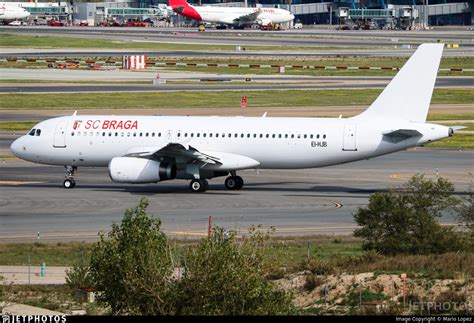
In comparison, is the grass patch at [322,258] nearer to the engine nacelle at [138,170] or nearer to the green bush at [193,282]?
the green bush at [193,282]

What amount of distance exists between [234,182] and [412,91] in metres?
10.7

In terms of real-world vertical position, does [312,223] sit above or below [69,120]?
below

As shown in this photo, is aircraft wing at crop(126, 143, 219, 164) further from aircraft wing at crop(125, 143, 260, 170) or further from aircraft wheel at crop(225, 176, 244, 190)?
aircraft wheel at crop(225, 176, 244, 190)

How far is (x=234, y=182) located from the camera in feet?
202

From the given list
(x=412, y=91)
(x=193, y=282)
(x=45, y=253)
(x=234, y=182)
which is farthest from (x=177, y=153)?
(x=193, y=282)

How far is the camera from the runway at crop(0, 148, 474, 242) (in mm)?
49688

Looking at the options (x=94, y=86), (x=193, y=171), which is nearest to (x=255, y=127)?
(x=193, y=171)

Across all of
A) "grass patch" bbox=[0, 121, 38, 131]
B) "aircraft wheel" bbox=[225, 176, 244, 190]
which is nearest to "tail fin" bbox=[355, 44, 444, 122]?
"aircraft wheel" bbox=[225, 176, 244, 190]

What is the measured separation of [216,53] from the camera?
565ft

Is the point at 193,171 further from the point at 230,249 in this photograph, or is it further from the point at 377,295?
the point at 230,249

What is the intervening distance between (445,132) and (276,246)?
62.2 ft

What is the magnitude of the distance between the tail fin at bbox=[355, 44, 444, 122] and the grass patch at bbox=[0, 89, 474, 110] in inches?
1733

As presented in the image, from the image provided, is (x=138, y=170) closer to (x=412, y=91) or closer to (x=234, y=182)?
(x=234, y=182)

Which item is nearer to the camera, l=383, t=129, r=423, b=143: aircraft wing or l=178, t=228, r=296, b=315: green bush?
l=178, t=228, r=296, b=315: green bush
